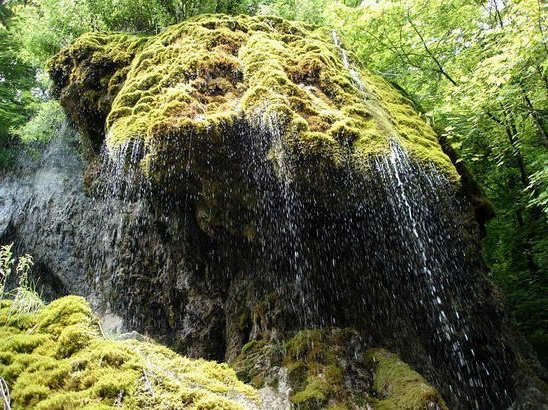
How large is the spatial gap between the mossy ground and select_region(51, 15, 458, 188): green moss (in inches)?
99.3

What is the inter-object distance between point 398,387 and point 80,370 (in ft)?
10.9

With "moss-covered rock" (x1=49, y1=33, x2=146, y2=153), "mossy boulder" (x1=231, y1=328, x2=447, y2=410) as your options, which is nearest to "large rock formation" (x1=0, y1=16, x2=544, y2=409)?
"mossy boulder" (x1=231, y1=328, x2=447, y2=410)

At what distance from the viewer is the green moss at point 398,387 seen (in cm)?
428

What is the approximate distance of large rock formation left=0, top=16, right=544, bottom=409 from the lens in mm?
5238

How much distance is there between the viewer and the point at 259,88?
18.2 feet

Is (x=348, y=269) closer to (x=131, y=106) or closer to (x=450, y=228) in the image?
(x=450, y=228)

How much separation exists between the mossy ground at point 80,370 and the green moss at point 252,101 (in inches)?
99.3

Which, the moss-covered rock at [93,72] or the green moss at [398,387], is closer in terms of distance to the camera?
the green moss at [398,387]

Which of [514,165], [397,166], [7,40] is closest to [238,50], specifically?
[397,166]

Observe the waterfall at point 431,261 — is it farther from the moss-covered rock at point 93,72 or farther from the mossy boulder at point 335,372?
the moss-covered rock at point 93,72

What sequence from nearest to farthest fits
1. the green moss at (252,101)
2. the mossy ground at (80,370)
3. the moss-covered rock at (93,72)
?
1. the mossy ground at (80,370)
2. the green moss at (252,101)
3. the moss-covered rock at (93,72)

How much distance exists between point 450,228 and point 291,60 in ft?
11.2

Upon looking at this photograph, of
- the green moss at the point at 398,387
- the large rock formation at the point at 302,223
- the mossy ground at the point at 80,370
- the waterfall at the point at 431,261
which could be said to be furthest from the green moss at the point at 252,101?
the mossy ground at the point at 80,370

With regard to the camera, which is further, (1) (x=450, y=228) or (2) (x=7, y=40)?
(2) (x=7, y=40)
